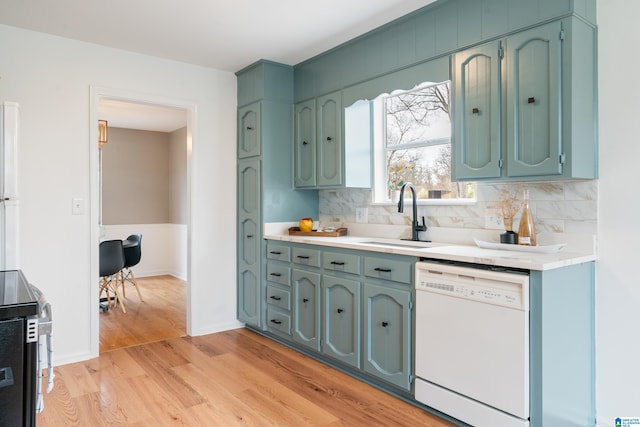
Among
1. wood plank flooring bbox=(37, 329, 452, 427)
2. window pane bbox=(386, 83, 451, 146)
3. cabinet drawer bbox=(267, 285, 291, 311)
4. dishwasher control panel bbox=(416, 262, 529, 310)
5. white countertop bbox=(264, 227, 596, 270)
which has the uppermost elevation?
window pane bbox=(386, 83, 451, 146)

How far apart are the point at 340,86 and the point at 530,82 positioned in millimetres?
1506

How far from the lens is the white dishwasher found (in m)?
1.97

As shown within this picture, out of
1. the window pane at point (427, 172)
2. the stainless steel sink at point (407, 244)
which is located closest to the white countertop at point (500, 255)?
the stainless steel sink at point (407, 244)

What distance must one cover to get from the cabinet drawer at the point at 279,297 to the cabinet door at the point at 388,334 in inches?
35.5

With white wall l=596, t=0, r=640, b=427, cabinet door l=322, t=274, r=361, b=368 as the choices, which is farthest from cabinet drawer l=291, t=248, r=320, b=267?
white wall l=596, t=0, r=640, b=427

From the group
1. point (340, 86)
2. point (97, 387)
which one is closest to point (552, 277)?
point (340, 86)

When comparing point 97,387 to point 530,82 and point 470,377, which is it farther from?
point 530,82

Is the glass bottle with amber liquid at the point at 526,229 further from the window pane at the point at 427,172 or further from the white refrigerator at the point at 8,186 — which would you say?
the white refrigerator at the point at 8,186

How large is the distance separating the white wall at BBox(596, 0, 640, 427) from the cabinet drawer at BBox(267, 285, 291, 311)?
6.84ft

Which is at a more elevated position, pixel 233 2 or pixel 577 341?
pixel 233 2

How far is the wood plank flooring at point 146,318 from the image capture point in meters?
3.79

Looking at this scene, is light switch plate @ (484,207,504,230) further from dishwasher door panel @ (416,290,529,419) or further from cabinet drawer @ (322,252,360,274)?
Answer: cabinet drawer @ (322,252,360,274)

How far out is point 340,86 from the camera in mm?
3404

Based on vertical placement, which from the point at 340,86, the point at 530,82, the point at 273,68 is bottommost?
the point at 530,82
